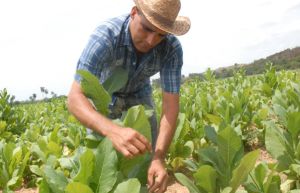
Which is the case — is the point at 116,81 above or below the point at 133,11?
→ below

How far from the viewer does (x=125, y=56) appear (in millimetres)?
2838

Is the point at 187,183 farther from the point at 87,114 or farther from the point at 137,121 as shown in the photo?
the point at 87,114

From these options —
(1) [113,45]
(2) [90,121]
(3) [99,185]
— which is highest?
(1) [113,45]

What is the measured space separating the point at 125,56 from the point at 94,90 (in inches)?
29.6

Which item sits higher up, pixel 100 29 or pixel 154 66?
pixel 100 29

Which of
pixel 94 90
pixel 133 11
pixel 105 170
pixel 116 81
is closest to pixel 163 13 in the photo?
pixel 133 11

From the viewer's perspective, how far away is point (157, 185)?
222 centimetres

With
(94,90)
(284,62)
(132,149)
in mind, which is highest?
(284,62)

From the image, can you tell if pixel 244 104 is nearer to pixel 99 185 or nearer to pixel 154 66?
pixel 154 66

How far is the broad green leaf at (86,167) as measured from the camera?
1.83 m

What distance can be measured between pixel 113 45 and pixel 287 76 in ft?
25.6

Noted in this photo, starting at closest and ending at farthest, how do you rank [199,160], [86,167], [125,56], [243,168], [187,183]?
1. [86,167]
2. [243,168]
3. [187,183]
4. [125,56]
5. [199,160]

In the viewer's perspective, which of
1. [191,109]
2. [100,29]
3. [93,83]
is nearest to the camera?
[93,83]

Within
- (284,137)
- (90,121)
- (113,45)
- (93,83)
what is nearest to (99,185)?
(90,121)
